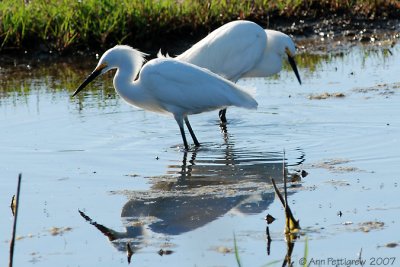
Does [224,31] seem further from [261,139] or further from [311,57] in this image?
[311,57]

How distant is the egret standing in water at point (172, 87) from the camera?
762 centimetres

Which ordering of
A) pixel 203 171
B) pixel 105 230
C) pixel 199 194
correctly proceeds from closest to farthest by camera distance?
1. pixel 105 230
2. pixel 199 194
3. pixel 203 171

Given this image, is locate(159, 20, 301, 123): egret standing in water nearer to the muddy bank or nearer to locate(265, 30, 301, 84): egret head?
locate(265, 30, 301, 84): egret head

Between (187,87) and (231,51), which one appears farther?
(231,51)

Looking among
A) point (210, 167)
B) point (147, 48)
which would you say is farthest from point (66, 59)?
point (210, 167)

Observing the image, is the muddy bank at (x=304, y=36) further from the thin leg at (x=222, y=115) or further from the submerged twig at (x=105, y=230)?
the submerged twig at (x=105, y=230)

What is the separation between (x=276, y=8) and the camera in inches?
482

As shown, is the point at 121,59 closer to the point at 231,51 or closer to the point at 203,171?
the point at 203,171

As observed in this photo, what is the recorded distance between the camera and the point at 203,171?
6910 millimetres

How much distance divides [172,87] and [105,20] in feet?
12.1

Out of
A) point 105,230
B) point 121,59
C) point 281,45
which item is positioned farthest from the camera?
point 281,45

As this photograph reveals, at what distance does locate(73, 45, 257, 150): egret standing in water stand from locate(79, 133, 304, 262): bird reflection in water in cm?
41

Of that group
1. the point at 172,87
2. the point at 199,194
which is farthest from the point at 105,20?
the point at 199,194

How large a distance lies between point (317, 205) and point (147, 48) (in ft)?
19.1
